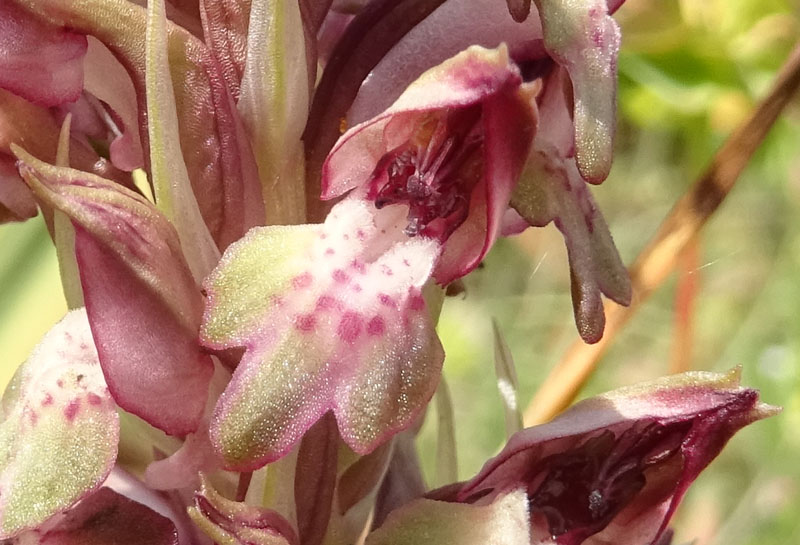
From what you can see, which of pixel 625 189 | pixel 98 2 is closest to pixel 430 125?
pixel 98 2

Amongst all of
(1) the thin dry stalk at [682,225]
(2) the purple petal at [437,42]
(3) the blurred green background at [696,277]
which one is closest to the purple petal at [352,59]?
(2) the purple petal at [437,42]

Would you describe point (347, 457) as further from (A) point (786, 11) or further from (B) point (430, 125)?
(A) point (786, 11)

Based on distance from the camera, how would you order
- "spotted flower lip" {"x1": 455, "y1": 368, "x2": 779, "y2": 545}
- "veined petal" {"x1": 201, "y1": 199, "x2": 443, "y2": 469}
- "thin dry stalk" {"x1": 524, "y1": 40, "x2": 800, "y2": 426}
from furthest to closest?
1. "thin dry stalk" {"x1": 524, "y1": 40, "x2": 800, "y2": 426}
2. "spotted flower lip" {"x1": 455, "y1": 368, "x2": 779, "y2": 545}
3. "veined petal" {"x1": 201, "y1": 199, "x2": 443, "y2": 469}

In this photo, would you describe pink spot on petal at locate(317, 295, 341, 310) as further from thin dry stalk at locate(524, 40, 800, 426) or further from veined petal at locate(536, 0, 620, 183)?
thin dry stalk at locate(524, 40, 800, 426)

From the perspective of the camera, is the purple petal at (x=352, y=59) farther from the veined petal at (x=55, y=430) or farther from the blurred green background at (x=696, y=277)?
the blurred green background at (x=696, y=277)

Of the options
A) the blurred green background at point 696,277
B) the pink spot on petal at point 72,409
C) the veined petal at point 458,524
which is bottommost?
the blurred green background at point 696,277

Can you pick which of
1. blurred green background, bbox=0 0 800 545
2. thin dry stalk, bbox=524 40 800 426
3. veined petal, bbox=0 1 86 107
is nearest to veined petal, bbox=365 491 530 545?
veined petal, bbox=0 1 86 107
